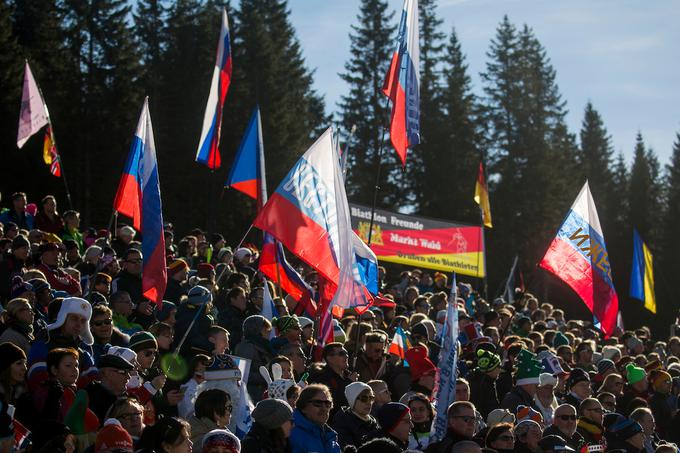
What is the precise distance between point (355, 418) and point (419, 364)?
Result: 5.98 feet

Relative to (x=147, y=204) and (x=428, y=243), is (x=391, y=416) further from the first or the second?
(x=428, y=243)

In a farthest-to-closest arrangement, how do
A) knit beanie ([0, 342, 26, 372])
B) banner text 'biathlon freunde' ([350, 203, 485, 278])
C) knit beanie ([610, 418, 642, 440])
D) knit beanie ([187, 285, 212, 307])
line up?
banner text 'biathlon freunde' ([350, 203, 485, 278]), knit beanie ([610, 418, 642, 440]), knit beanie ([187, 285, 212, 307]), knit beanie ([0, 342, 26, 372])

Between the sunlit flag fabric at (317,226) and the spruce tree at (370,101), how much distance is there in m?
41.1

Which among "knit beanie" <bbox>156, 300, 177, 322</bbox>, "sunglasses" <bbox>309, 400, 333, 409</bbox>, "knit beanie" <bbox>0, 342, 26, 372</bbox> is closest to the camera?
"knit beanie" <bbox>0, 342, 26, 372</bbox>

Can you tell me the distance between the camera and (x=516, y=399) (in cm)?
993

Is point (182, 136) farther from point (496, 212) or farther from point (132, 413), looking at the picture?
point (132, 413)

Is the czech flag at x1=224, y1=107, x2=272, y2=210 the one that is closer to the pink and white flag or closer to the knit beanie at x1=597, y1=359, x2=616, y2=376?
the knit beanie at x1=597, y1=359, x2=616, y2=376

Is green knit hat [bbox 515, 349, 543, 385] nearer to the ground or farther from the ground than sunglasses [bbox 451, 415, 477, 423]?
farther from the ground

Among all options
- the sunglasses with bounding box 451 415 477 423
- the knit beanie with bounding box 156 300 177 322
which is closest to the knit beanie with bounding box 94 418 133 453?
the sunglasses with bounding box 451 415 477 423

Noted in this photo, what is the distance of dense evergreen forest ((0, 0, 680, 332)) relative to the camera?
42906 millimetres

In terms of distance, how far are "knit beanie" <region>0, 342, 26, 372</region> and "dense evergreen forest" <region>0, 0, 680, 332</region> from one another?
1354 inches

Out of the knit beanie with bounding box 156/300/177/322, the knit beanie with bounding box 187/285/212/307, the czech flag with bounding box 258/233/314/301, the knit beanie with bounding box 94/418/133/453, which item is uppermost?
the czech flag with bounding box 258/233/314/301

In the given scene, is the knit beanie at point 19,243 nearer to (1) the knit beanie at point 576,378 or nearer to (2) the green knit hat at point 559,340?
(1) the knit beanie at point 576,378

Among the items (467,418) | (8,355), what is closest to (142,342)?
(8,355)
